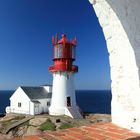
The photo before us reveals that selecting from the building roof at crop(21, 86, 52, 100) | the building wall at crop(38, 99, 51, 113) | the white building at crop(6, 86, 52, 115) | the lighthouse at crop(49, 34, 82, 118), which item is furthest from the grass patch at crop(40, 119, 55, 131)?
the building roof at crop(21, 86, 52, 100)

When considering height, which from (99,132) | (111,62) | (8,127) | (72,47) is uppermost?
(72,47)

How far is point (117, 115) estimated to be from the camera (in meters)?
2.96

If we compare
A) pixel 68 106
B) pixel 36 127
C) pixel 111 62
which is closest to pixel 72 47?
pixel 68 106

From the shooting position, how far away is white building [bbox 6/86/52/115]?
80.7 feet

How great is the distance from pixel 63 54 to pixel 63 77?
236 centimetres

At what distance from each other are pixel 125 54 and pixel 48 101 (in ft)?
78.8

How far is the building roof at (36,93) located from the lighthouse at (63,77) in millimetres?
2031

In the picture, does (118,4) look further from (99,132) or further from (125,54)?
(99,132)

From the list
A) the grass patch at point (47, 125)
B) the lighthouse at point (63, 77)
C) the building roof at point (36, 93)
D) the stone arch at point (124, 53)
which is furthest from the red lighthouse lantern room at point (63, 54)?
the stone arch at point (124, 53)

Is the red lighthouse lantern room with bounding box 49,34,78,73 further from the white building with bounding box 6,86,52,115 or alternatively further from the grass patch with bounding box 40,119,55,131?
the grass patch with bounding box 40,119,55,131

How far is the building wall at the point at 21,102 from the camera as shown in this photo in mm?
24944

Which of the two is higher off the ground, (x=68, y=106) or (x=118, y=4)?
(x=118, y=4)

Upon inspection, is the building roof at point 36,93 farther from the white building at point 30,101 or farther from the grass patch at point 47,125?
the grass patch at point 47,125

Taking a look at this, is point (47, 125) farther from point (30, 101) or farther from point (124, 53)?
point (124, 53)
